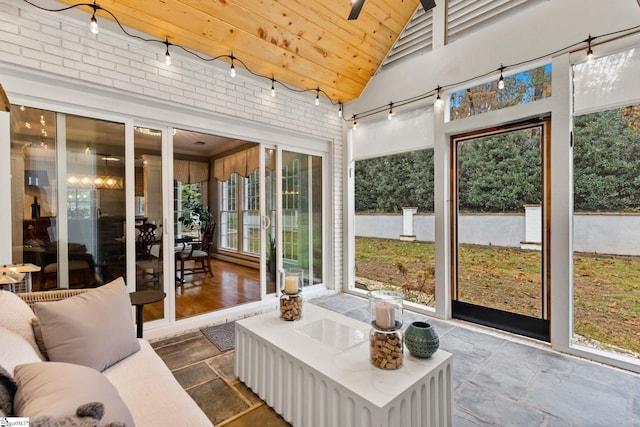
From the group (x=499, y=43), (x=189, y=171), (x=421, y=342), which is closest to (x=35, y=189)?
(x=421, y=342)

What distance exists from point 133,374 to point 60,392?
0.65m

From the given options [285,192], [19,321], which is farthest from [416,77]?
[19,321]

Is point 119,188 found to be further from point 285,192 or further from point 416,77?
point 416,77

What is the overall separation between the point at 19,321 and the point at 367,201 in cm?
372

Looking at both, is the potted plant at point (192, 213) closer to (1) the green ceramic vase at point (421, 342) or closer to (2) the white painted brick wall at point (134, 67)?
(2) the white painted brick wall at point (134, 67)

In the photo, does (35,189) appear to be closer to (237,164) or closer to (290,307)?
(290,307)

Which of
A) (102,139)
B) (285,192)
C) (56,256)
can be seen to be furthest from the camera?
(285,192)

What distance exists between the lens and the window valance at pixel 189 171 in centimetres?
713

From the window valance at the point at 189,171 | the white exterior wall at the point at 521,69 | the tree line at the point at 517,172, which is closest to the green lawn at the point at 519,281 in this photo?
the white exterior wall at the point at 521,69

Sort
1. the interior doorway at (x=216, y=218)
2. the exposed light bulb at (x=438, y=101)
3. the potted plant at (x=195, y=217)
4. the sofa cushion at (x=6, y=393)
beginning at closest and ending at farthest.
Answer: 1. the sofa cushion at (x=6, y=393)
2. the exposed light bulb at (x=438, y=101)
3. the interior doorway at (x=216, y=218)
4. the potted plant at (x=195, y=217)

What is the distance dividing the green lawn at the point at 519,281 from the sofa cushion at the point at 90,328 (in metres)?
3.13

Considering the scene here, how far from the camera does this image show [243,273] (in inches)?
225

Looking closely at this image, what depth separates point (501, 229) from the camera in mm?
3076

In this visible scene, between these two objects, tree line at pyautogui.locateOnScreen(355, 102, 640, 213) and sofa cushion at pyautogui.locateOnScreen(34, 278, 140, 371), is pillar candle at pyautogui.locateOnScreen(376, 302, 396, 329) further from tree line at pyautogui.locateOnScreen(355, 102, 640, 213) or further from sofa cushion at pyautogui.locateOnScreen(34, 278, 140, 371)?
tree line at pyautogui.locateOnScreen(355, 102, 640, 213)
